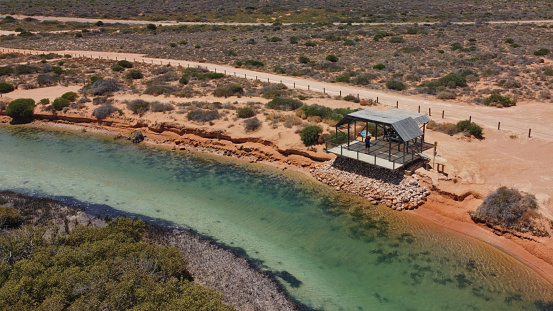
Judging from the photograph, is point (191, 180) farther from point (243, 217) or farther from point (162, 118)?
point (162, 118)

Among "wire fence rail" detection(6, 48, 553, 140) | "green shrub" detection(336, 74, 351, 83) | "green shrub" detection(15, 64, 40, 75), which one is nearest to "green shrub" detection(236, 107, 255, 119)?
"wire fence rail" detection(6, 48, 553, 140)

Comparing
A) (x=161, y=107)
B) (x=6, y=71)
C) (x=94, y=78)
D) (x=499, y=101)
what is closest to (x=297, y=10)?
(x=94, y=78)

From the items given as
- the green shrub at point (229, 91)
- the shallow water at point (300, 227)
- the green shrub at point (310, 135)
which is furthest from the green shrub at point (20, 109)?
the green shrub at point (310, 135)

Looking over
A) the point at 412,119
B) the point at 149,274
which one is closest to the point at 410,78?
the point at 412,119

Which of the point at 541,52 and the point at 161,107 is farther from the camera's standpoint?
the point at 541,52

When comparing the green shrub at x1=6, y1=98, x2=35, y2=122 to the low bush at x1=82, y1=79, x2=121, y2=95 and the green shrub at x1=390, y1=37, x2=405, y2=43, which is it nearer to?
the low bush at x1=82, y1=79, x2=121, y2=95

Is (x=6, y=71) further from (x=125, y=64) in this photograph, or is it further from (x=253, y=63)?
(x=253, y=63)
